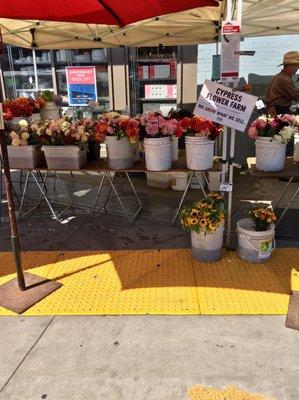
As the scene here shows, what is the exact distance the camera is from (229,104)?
3.79 m

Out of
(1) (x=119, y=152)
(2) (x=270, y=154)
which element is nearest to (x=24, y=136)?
(1) (x=119, y=152)

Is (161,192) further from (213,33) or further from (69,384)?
(69,384)

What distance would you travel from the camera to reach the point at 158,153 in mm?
4426

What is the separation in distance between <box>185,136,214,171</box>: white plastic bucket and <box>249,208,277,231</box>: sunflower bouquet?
2.56 ft

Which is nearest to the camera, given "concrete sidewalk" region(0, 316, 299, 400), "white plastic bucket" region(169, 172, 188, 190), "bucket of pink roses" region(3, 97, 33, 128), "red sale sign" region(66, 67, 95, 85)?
"concrete sidewalk" region(0, 316, 299, 400)

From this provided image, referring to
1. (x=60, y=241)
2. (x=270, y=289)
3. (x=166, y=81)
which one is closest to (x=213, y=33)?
(x=166, y=81)

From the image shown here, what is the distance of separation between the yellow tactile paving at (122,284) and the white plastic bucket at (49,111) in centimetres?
349

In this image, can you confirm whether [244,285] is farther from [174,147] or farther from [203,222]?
[174,147]

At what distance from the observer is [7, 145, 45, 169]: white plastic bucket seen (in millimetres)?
4863

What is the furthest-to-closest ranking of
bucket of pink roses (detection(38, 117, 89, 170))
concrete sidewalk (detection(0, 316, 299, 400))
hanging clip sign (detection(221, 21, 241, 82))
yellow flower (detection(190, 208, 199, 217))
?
1. bucket of pink roses (detection(38, 117, 89, 170))
2. yellow flower (detection(190, 208, 199, 217))
3. hanging clip sign (detection(221, 21, 241, 82))
4. concrete sidewalk (detection(0, 316, 299, 400))

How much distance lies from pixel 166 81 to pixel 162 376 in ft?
25.5

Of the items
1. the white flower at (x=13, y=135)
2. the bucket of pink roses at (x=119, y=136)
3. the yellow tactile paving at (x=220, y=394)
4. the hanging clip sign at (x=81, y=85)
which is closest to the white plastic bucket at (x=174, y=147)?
the bucket of pink roses at (x=119, y=136)

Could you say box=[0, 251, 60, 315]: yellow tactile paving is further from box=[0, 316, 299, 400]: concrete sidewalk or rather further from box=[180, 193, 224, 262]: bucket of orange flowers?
box=[180, 193, 224, 262]: bucket of orange flowers

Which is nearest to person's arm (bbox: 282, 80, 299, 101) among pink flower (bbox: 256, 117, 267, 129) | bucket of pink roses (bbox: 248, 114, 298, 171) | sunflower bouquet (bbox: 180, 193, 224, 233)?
bucket of pink roses (bbox: 248, 114, 298, 171)
